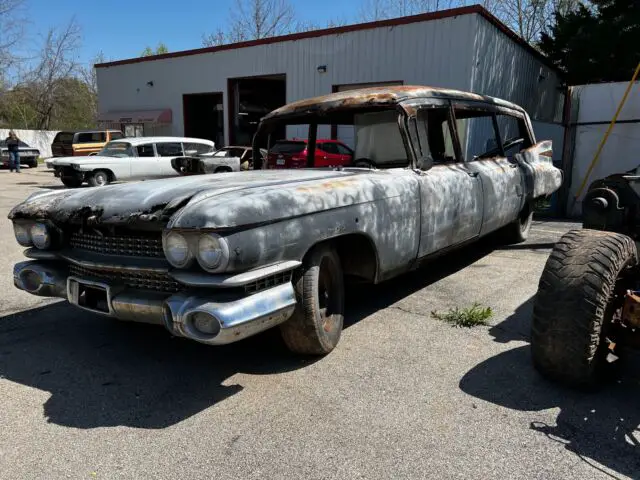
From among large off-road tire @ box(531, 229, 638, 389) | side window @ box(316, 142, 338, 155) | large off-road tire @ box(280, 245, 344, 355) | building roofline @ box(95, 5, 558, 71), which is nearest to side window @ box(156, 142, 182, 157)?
building roofline @ box(95, 5, 558, 71)

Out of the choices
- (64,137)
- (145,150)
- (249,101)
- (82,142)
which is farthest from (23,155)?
(145,150)

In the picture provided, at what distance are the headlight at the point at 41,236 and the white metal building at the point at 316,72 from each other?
263 inches

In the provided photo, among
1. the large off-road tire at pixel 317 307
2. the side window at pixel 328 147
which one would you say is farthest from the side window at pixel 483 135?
the side window at pixel 328 147

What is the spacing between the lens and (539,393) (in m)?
3.02

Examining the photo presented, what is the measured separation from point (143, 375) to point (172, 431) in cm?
74

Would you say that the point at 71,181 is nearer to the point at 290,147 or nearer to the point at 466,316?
the point at 290,147

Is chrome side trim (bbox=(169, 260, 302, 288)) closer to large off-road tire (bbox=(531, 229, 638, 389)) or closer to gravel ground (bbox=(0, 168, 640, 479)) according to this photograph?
gravel ground (bbox=(0, 168, 640, 479))

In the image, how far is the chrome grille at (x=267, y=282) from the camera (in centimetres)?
282

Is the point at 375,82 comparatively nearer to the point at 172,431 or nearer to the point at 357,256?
the point at 357,256

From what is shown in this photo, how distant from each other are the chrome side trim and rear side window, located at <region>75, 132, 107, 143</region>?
22042 millimetres

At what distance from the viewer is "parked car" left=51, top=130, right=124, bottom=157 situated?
860 inches

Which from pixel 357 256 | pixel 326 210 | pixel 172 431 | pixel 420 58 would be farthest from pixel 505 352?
pixel 420 58

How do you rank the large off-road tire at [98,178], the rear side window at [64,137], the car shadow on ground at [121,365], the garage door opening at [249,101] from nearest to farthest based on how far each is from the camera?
the car shadow on ground at [121,365] < the large off-road tire at [98,178] < the garage door opening at [249,101] < the rear side window at [64,137]

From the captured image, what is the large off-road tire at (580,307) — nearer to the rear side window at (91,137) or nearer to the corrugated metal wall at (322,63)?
the corrugated metal wall at (322,63)
